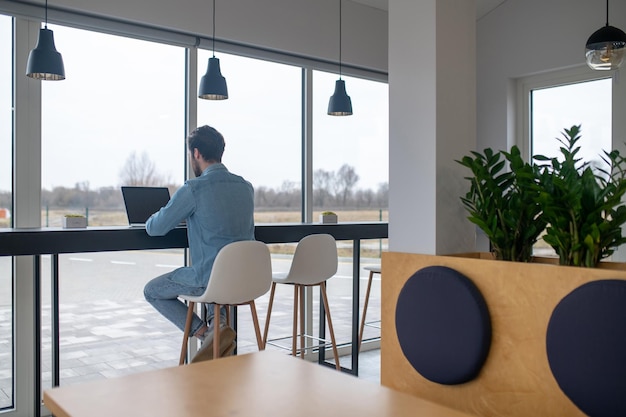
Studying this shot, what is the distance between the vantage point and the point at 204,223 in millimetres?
3248

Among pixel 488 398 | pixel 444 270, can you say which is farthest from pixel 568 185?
pixel 488 398

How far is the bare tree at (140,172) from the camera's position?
4148 millimetres

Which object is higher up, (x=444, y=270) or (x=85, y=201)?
(x=85, y=201)

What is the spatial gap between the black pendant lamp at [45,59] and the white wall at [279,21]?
551mm

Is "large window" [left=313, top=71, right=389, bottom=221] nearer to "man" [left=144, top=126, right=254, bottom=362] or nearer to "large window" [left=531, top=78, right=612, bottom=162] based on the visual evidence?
"large window" [left=531, top=78, right=612, bottom=162]

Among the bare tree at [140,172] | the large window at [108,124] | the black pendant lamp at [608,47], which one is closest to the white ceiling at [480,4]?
the large window at [108,124]

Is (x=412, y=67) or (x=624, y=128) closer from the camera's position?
(x=412, y=67)

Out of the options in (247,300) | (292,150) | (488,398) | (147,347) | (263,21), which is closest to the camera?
(488,398)

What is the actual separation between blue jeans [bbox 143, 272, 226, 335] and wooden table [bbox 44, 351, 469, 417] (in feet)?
5.32

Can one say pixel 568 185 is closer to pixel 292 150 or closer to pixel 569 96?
pixel 292 150

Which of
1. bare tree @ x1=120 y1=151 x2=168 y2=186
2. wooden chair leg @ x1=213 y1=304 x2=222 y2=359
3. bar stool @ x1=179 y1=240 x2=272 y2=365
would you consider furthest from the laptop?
wooden chair leg @ x1=213 y1=304 x2=222 y2=359

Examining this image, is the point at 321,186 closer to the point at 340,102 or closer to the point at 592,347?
the point at 340,102

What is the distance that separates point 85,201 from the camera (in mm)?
3990

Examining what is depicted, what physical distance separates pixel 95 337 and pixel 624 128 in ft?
13.5
